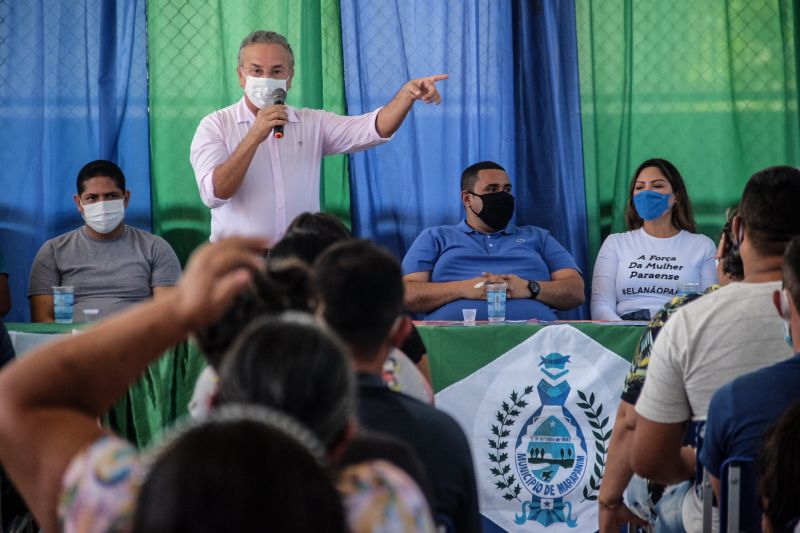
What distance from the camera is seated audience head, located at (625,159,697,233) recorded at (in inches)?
194

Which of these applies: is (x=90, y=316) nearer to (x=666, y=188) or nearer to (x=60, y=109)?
(x=60, y=109)

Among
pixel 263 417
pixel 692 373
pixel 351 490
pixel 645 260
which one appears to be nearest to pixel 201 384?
pixel 351 490

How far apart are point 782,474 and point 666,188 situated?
3477mm

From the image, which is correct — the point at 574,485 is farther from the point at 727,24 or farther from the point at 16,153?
the point at 16,153

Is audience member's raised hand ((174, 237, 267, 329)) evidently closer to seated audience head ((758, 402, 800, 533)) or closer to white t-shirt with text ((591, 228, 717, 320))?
seated audience head ((758, 402, 800, 533))

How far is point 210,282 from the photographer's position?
3.50 feet

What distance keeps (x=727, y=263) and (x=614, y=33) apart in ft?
8.71

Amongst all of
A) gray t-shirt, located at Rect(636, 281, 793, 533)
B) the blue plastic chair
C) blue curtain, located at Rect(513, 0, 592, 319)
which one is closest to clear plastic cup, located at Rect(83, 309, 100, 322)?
blue curtain, located at Rect(513, 0, 592, 319)

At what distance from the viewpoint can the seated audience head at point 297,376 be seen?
38.4 inches

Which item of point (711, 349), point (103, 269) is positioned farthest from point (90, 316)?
point (711, 349)

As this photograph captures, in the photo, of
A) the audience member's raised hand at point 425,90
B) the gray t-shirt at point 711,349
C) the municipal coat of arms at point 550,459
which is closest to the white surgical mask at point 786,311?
the gray t-shirt at point 711,349

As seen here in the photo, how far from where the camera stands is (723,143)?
17.1ft

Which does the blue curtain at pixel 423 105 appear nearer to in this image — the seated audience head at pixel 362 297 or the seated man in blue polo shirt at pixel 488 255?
the seated man in blue polo shirt at pixel 488 255

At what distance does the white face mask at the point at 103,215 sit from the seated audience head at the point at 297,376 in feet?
12.4
